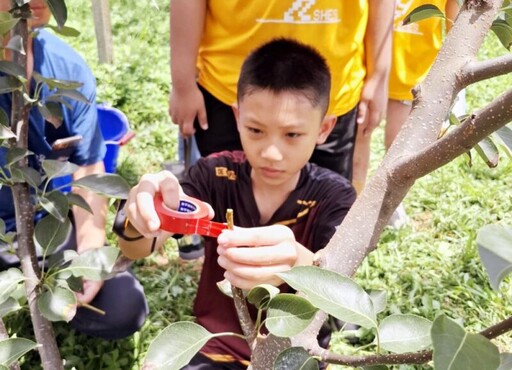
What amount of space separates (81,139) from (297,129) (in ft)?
2.38

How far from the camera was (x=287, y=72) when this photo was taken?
47.1 inches

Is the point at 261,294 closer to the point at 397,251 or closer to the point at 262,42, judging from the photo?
the point at 262,42

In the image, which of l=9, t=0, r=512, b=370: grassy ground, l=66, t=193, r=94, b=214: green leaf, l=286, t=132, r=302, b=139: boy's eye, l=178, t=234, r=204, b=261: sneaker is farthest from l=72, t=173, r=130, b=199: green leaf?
l=178, t=234, r=204, b=261: sneaker

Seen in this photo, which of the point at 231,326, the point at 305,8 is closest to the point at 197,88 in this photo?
the point at 305,8

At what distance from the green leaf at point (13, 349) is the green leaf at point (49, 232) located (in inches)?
11.2

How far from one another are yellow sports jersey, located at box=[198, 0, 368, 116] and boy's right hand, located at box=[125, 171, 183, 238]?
2.38 feet

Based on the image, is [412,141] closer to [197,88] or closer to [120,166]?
[197,88]

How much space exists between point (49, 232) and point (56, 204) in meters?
0.05

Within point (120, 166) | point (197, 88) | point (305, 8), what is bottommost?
point (120, 166)

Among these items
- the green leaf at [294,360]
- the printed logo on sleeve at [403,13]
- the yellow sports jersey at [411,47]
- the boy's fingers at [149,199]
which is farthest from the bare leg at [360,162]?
the green leaf at [294,360]

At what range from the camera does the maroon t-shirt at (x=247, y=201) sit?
1232 mm

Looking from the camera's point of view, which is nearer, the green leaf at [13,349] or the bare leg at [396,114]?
the green leaf at [13,349]

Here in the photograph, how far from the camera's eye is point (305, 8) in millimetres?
1465

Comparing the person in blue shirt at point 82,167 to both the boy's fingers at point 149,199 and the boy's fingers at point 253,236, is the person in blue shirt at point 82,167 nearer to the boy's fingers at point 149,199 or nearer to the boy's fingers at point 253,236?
the boy's fingers at point 149,199
